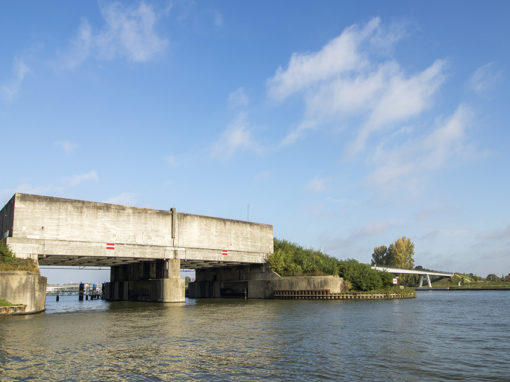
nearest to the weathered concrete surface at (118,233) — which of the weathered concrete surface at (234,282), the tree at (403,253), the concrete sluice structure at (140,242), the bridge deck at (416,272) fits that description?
the concrete sluice structure at (140,242)

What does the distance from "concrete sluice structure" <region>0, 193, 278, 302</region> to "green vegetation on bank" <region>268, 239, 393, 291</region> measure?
2.39 meters

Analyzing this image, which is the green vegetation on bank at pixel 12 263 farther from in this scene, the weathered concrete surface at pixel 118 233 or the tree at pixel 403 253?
the tree at pixel 403 253

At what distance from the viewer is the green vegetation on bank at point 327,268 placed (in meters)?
68.8

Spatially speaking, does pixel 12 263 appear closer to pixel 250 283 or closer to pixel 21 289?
pixel 21 289

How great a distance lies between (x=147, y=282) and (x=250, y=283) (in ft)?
58.0

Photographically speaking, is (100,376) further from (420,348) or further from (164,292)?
(164,292)

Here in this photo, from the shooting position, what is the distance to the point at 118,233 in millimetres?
57688

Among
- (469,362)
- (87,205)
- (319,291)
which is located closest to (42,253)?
(87,205)

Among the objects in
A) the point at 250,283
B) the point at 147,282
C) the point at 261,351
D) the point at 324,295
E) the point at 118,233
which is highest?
the point at 118,233

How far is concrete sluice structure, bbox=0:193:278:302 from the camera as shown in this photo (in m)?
51.4

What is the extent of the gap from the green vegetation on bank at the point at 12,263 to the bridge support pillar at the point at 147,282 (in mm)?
17738

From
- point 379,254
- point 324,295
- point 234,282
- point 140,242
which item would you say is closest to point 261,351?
point 140,242

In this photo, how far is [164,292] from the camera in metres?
60.6

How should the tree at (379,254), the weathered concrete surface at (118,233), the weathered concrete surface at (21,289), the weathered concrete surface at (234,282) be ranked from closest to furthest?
the weathered concrete surface at (21,289) < the weathered concrete surface at (118,233) < the weathered concrete surface at (234,282) < the tree at (379,254)
